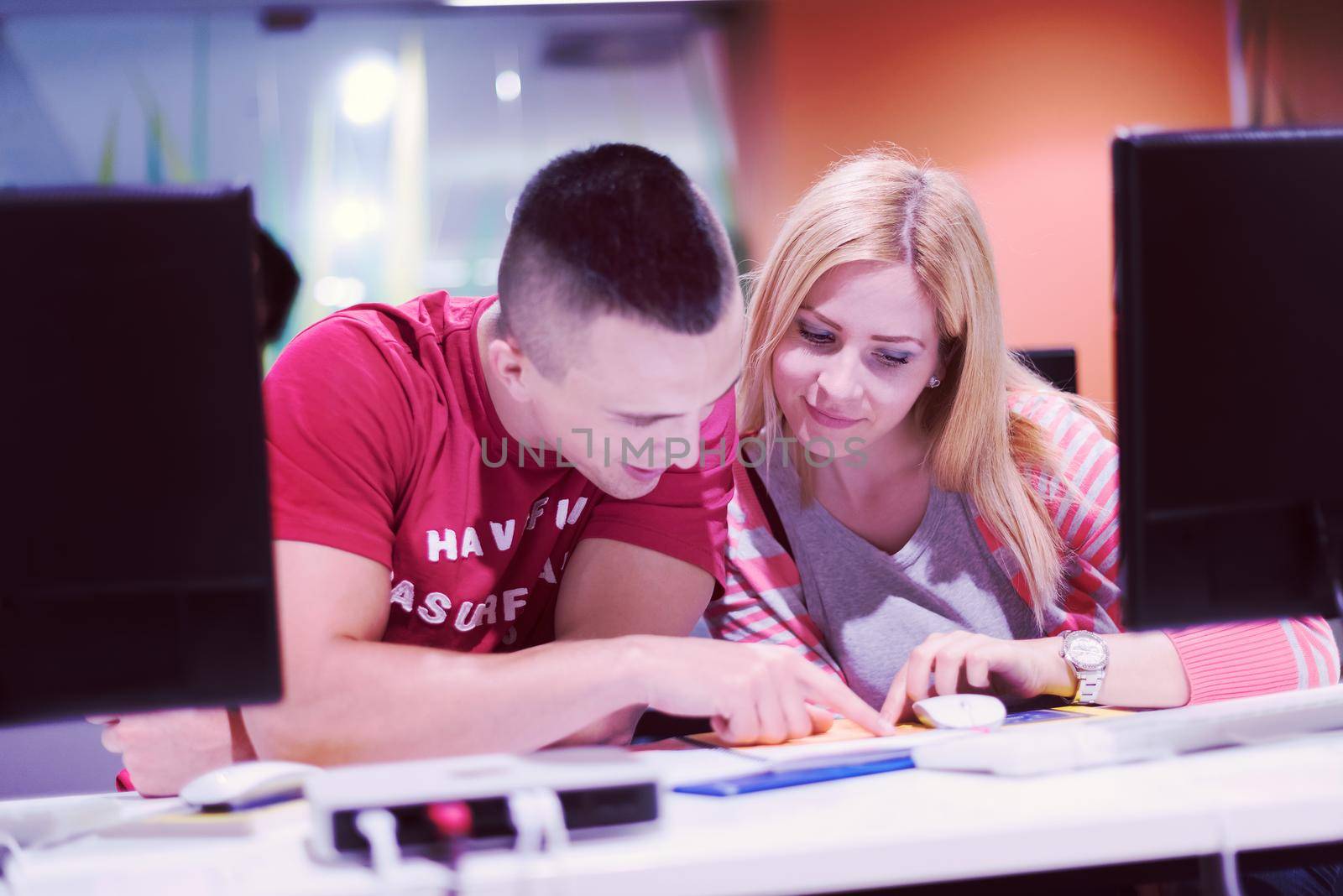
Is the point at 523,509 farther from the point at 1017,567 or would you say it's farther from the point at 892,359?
the point at 1017,567

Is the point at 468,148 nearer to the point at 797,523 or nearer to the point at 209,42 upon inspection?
the point at 209,42

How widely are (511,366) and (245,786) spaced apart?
0.45m

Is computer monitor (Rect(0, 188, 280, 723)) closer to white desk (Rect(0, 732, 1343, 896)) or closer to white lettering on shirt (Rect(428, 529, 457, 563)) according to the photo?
white desk (Rect(0, 732, 1343, 896))

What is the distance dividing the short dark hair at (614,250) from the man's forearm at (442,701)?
0.91 feet

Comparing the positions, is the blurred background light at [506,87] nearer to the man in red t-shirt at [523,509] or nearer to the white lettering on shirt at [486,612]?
the man in red t-shirt at [523,509]

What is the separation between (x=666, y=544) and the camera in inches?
47.2

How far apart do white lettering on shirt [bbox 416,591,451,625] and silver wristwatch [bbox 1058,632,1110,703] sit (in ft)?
2.12

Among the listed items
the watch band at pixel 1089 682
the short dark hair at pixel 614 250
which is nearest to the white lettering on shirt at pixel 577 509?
the short dark hair at pixel 614 250

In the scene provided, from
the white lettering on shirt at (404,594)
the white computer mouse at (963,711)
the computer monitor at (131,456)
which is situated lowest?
the white computer mouse at (963,711)

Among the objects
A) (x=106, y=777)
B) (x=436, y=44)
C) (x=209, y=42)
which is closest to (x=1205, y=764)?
(x=106, y=777)

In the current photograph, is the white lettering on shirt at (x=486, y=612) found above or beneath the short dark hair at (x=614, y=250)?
beneath

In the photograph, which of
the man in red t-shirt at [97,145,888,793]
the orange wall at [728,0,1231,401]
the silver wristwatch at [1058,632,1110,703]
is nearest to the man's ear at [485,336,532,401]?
the man in red t-shirt at [97,145,888,793]

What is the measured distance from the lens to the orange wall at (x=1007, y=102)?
365 cm

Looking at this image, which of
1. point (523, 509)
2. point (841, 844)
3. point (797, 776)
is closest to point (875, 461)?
point (523, 509)
